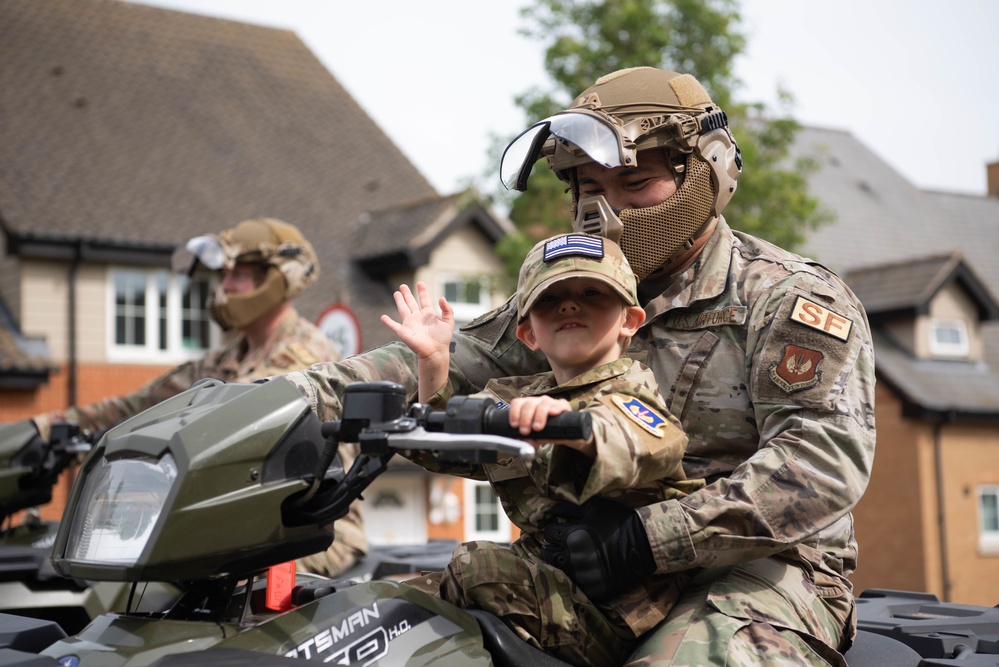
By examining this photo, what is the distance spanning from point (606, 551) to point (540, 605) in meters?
0.21

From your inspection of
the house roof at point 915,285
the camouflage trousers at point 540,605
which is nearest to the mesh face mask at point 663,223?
the camouflage trousers at point 540,605

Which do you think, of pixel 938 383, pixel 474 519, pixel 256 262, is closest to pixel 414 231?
pixel 474 519

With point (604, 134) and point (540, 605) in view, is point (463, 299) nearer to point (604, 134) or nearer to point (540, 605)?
point (604, 134)

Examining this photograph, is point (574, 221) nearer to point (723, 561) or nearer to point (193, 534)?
point (723, 561)

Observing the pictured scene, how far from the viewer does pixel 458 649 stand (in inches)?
105

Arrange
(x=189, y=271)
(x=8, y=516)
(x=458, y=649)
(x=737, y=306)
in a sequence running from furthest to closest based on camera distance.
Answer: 1. (x=189, y=271)
2. (x=8, y=516)
3. (x=737, y=306)
4. (x=458, y=649)

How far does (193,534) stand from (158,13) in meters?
27.9

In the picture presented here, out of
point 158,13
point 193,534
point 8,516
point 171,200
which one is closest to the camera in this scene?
point 193,534

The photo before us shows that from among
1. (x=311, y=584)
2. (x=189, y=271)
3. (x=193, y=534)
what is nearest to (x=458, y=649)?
(x=311, y=584)

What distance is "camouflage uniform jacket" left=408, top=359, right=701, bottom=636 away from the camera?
2.58m

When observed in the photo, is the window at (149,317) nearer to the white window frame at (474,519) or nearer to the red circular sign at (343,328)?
the white window frame at (474,519)

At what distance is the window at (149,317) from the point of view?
20.2 meters

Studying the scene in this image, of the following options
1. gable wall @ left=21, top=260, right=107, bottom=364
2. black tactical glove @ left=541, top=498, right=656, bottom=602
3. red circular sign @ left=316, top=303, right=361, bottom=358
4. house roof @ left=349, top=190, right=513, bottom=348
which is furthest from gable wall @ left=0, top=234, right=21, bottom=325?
black tactical glove @ left=541, top=498, right=656, bottom=602

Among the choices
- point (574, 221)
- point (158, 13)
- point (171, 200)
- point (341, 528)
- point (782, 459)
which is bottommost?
point (341, 528)
